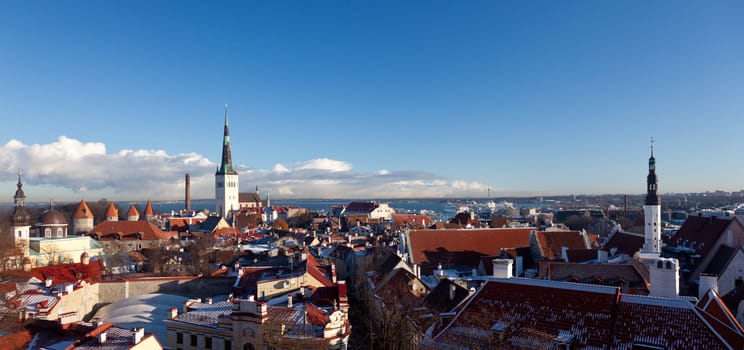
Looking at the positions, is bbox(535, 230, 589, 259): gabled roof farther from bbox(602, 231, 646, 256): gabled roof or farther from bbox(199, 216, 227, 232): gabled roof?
bbox(199, 216, 227, 232): gabled roof

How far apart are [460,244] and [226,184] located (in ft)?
356

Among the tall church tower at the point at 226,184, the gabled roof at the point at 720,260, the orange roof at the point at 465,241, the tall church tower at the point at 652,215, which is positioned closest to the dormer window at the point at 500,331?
the gabled roof at the point at 720,260

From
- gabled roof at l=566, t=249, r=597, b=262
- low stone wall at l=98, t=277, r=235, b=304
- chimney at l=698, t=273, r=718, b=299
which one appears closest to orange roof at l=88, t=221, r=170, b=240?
low stone wall at l=98, t=277, r=235, b=304

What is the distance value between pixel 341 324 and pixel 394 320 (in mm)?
2266

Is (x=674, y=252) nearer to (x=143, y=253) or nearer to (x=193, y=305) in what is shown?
(x=193, y=305)

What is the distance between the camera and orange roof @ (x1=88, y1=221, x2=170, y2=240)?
7800 cm

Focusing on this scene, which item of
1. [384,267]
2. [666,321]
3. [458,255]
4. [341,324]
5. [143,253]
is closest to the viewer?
[666,321]

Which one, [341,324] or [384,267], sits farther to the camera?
[384,267]

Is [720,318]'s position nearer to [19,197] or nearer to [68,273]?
[68,273]

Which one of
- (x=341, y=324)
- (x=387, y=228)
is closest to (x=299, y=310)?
(x=341, y=324)

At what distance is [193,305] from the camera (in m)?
26.6

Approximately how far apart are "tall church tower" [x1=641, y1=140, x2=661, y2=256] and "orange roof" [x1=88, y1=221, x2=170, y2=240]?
6622 centimetres

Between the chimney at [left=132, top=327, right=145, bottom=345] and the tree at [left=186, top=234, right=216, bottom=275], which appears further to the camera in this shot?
the tree at [left=186, top=234, right=216, bottom=275]

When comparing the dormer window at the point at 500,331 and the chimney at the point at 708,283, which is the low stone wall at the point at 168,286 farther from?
the chimney at the point at 708,283
